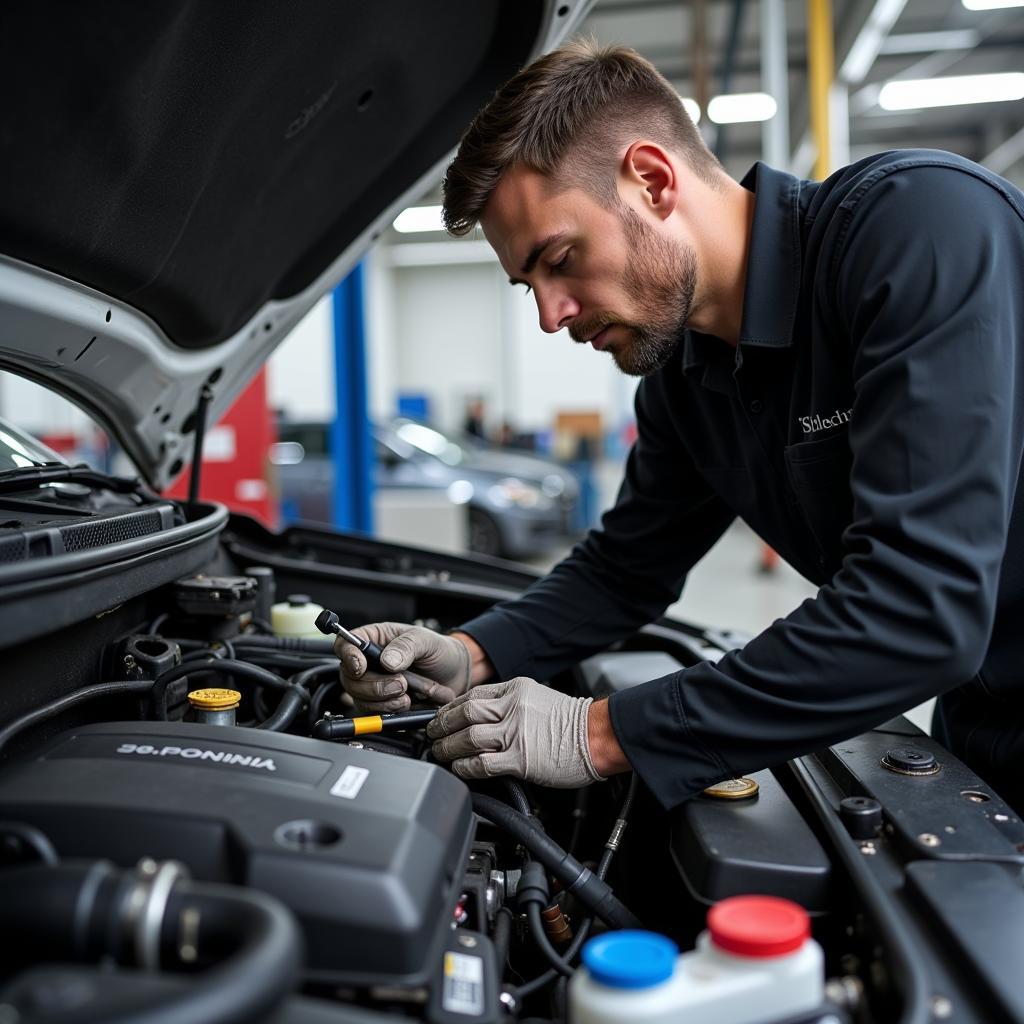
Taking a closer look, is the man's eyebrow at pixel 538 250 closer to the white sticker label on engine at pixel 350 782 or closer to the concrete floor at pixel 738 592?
the white sticker label on engine at pixel 350 782

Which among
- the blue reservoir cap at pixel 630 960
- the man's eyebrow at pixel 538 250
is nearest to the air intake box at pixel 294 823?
the blue reservoir cap at pixel 630 960

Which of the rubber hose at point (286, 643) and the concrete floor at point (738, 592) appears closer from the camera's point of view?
the rubber hose at point (286, 643)

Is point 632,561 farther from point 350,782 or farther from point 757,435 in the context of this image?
point 350,782

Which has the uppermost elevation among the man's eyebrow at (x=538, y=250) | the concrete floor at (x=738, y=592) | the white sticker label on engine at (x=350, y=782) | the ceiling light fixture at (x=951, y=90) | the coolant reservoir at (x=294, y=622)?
the ceiling light fixture at (x=951, y=90)

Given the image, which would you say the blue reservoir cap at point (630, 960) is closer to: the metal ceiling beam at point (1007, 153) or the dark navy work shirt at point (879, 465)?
the dark navy work shirt at point (879, 465)

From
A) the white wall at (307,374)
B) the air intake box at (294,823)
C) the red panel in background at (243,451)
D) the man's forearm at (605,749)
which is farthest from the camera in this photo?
the white wall at (307,374)

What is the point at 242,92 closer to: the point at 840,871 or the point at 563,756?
the point at 563,756

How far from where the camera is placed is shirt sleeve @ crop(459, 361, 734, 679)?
139cm

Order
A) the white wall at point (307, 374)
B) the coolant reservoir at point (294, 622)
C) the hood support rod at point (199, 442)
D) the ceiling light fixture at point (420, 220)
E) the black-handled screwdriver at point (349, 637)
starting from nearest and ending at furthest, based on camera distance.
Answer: the black-handled screwdriver at point (349, 637) < the coolant reservoir at point (294, 622) < the hood support rod at point (199, 442) < the ceiling light fixture at point (420, 220) < the white wall at point (307, 374)

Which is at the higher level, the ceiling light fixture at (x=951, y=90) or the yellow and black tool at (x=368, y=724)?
the ceiling light fixture at (x=951, y=90)

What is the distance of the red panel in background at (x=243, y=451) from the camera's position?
4457mm

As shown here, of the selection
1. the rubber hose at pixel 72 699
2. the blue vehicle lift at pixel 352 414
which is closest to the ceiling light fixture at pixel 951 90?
the blue vehicle lift at pixel 352 414

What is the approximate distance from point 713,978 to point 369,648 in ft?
2.03

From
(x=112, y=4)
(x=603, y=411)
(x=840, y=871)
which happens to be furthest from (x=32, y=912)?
(x=603, y=411)
